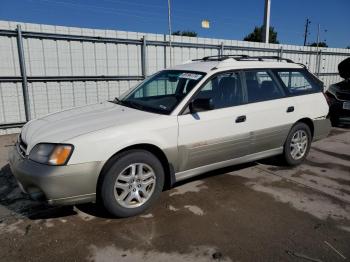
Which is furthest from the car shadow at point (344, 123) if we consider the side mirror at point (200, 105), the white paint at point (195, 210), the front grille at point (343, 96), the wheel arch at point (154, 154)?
the wheel arch at point (154, 154)

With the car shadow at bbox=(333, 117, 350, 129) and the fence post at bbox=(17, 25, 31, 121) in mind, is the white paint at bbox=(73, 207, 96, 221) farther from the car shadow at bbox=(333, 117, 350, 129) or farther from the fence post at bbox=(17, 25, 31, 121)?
the car shadow at bbox=(333, 117, 350, 129)

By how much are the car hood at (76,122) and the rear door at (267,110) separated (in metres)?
1.49

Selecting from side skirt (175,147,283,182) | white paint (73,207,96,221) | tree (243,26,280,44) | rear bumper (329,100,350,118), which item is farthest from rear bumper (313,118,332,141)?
tree (243,26,280,44)

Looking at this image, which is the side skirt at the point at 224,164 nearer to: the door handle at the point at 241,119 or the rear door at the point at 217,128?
the rear door at the point at 217,128

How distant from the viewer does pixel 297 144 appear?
4.78 metres

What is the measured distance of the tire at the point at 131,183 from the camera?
9.90ft

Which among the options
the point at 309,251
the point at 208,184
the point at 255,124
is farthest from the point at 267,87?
the point at 309,251

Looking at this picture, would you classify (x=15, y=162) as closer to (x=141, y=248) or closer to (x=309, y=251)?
(x=141, y=248)

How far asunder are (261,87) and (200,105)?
1.29 metres

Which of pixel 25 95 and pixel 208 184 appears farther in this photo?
pixel 25 95

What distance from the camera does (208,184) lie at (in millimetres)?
4137

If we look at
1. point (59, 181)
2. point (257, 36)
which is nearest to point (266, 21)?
point (59, 181)

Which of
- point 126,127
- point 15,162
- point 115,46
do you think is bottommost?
point 15,162

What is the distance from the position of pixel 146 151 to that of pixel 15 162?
4.38 ft
